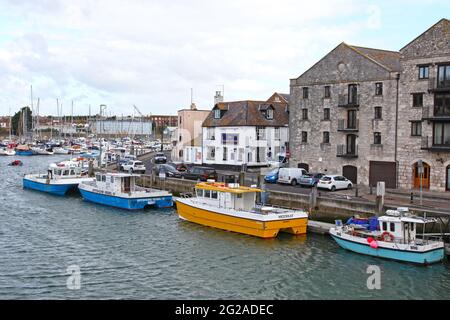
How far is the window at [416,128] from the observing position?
41.9 metres

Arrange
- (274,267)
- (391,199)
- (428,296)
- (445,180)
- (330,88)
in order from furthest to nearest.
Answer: (330,88), (445,180), (391,199), (274,267), (428,296)

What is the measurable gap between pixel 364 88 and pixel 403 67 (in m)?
4.09

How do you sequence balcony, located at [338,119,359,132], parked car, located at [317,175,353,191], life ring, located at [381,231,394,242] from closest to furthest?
life ring, located at [381,231,394,242], parked car, located at [317,175,353,191], balcony, located at [338,119,359,132]

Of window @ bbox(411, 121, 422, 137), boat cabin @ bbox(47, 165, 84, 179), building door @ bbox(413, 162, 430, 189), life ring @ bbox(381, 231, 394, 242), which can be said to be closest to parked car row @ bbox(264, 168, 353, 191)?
building door @ bbox(413, 162, 430, 189)

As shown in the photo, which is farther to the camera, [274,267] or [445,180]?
[445,180]

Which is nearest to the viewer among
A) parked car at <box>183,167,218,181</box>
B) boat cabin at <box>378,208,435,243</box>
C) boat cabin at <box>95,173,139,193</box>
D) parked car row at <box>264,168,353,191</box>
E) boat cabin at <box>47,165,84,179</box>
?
boat cabin at <box>378,208,435,243</box>

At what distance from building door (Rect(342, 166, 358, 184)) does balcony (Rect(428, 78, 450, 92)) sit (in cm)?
932

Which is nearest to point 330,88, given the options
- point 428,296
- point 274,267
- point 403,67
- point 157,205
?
point 403,67

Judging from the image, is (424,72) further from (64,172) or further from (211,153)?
(64,172)

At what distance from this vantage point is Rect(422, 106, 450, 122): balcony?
40031mm

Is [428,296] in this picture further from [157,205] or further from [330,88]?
[330,88]

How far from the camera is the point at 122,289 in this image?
22922 millimetres

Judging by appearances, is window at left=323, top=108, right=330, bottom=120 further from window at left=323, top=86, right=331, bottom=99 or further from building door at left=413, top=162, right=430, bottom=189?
building door at left=413, top=162, right=430, bottom=189

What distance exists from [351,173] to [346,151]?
189 centimetres
